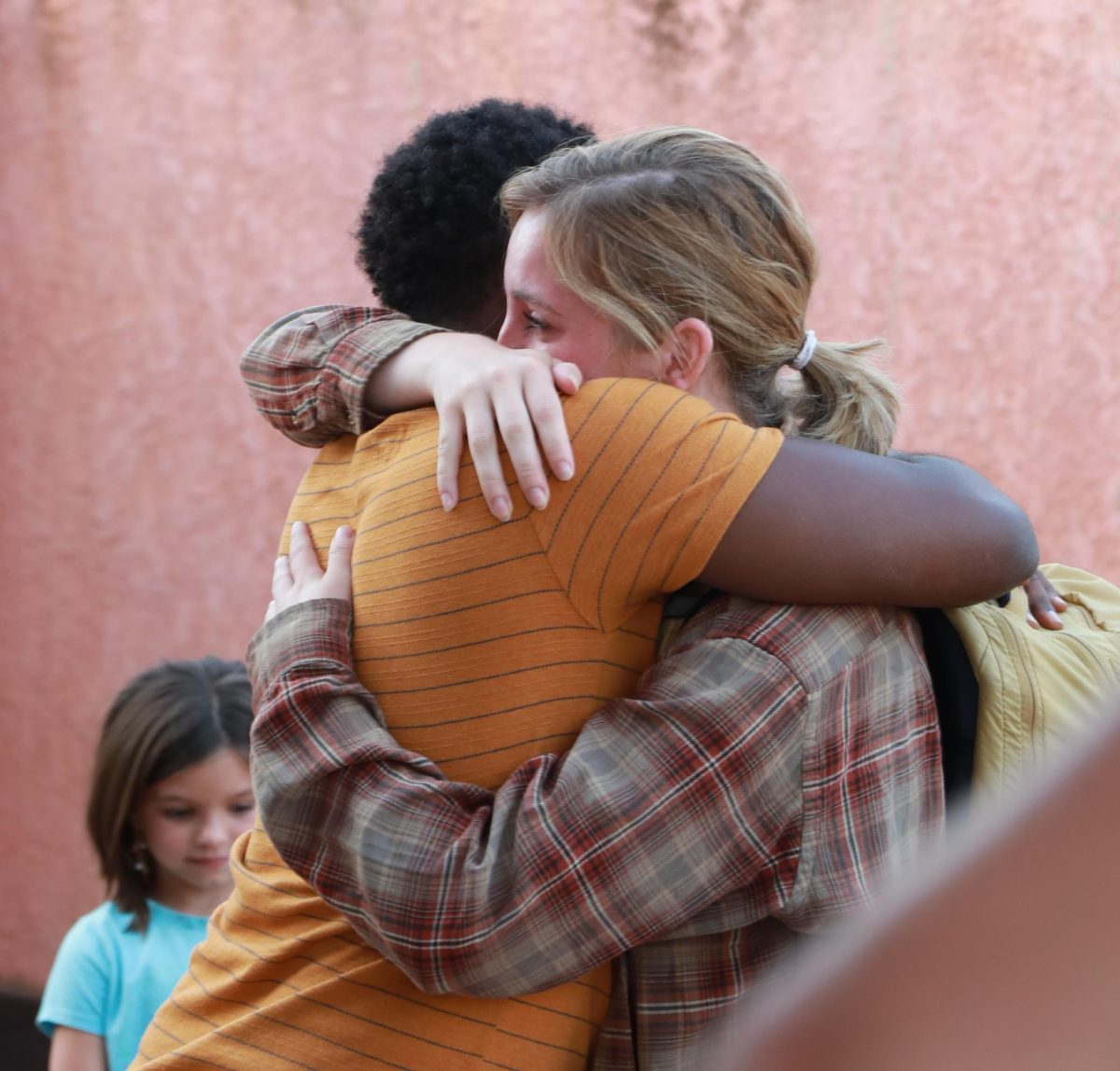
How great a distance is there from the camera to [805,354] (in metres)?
1.74

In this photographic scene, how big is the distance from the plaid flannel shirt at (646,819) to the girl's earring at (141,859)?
1.96 m

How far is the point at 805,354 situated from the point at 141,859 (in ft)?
7.15

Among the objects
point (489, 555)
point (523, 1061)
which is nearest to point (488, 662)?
point (489, 555)

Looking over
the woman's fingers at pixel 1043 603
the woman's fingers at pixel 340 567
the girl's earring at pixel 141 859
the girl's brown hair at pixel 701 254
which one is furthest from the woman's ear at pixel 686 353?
the girl's earring at pixel 141 859

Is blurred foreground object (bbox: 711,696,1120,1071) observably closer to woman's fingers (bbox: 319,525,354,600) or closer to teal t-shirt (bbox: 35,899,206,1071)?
woman's fingers (bbox: 319,525,354,600)

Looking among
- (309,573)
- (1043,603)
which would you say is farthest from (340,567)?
(1043,603)

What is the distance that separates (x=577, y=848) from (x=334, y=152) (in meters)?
3.74

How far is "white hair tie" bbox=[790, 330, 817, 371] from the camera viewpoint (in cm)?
174

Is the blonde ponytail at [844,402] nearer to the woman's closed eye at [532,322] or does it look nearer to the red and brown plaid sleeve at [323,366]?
the woman's closed eye at [532,322]

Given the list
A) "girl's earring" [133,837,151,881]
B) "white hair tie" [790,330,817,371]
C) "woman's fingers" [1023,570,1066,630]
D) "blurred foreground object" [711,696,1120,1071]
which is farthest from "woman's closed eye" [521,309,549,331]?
"girl's earring" [133,837,151,881]

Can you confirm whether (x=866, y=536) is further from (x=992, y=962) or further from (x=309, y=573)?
(x=992, y=962)

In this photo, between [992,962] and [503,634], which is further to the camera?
[503,634]

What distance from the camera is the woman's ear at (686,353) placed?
160 cm

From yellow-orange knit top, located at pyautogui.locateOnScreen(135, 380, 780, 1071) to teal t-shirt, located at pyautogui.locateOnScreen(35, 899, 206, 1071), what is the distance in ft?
5.32
